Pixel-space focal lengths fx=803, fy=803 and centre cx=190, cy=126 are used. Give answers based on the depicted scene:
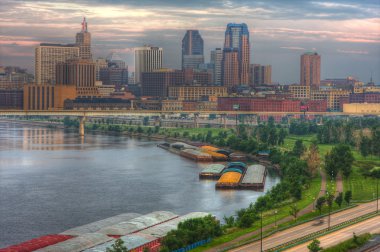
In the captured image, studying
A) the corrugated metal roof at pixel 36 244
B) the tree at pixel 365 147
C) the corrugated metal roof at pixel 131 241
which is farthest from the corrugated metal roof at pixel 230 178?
the corrugated metal roof at pixel 36 244

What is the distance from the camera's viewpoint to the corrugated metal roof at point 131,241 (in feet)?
95.5

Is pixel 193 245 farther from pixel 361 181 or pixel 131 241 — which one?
pixel 361 181

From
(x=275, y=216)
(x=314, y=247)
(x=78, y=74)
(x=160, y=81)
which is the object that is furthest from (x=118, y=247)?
(x=160, y=81)

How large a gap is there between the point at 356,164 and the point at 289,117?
79709 millimetres

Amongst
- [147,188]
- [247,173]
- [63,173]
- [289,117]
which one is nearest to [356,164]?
[247,173]

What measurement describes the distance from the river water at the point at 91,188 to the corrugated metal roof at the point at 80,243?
438 centimetres

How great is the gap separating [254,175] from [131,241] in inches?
950

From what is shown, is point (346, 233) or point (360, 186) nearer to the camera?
point (346, 233)

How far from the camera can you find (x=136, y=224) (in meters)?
33.4

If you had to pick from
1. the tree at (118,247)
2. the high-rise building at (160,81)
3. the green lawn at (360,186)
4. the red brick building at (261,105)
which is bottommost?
the green lawn at (360,186)

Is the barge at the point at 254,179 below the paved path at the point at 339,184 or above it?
below

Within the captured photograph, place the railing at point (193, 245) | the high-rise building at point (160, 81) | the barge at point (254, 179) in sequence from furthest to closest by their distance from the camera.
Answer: the high-rise building at point (160, 81)
the barge at point (254, 179)
the railing at point (193, 245)

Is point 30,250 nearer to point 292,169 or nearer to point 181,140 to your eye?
point 292,169

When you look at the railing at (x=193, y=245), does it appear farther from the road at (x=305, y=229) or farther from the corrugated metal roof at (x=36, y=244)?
the corrugated metal roof at (x=36, y=244)
